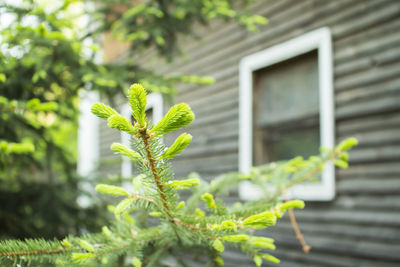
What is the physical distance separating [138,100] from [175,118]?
57 millimetres

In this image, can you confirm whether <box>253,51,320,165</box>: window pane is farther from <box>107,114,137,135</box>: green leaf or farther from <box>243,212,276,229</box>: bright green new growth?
<box>107,114,137,135</box>: green leaf

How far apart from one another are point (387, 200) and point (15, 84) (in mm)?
2620

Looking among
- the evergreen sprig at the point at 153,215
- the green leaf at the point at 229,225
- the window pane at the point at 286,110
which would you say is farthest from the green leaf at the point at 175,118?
the window pane at the point at 286,110

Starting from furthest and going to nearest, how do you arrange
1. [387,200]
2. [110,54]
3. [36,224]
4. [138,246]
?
[110,54], [387,200], [36,224], [138,246]

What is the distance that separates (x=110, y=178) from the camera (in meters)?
1.51

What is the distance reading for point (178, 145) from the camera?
1.61ft

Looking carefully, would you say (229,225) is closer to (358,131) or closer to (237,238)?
(237,238)

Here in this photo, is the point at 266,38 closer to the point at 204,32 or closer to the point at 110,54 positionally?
the point at 204,32

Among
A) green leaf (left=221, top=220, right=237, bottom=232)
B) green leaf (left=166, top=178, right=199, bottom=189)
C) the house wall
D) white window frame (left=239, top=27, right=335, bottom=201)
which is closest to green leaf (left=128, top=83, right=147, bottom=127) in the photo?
green leaf (left=166, top=178, right=199, bottom=189)

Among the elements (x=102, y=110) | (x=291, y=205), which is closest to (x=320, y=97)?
(x=291, y=205)

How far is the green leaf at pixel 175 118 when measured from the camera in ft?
1.52

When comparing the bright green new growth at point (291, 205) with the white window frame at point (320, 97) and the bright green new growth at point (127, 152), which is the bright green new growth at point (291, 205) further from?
the white window frame at point (320, 97)

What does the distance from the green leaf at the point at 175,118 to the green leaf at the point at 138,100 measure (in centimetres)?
2

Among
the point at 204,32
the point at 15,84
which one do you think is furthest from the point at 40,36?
the point at 204,32
